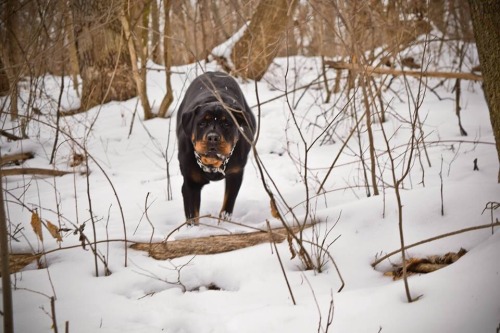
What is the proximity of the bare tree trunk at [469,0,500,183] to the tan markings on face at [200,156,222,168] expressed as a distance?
207 cm

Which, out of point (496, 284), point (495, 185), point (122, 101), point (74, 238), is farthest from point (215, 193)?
point (122, 101)

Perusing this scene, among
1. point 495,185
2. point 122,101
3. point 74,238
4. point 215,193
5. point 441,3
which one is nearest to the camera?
point 495,185

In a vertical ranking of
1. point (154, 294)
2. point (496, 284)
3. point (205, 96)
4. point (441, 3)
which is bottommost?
point (154, 294)

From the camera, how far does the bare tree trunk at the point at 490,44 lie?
1.53 metres

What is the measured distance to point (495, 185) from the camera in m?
2.33

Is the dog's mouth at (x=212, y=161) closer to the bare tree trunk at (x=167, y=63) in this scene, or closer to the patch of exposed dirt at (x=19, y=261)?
the patch of exposed dirt at (x=19, y=261)

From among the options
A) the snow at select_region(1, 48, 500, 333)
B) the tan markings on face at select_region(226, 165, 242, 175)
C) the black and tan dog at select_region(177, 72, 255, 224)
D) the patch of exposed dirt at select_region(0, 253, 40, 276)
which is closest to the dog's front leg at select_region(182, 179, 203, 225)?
the black and tan dog at select_region(177, 72, 255, 224)

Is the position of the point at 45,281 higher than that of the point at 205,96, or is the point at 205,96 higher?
the point at 205,96

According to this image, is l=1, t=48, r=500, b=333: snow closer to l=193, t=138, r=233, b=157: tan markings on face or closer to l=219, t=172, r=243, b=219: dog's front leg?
l=219, t=172, r=243, b=219: dog's front leg

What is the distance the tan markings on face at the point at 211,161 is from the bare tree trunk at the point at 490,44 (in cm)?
207

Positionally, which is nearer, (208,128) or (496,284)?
(496,284)

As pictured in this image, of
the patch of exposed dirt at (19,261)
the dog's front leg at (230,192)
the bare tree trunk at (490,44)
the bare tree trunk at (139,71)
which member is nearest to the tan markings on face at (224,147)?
the dog's front leg at (230,192)

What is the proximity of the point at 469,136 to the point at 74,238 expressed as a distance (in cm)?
484

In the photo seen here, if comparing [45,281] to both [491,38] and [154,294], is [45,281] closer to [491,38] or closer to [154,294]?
[154,294]
